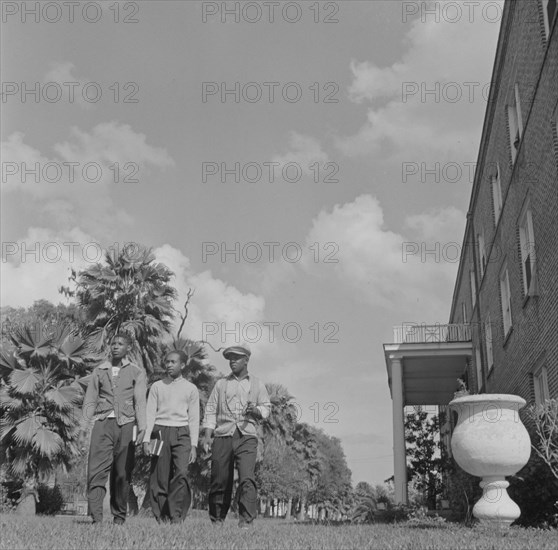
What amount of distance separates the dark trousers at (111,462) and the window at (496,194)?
43.5 feet

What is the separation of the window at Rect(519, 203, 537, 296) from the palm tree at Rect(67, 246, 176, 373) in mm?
13551

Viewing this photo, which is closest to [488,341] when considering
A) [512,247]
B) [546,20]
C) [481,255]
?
[481,255]

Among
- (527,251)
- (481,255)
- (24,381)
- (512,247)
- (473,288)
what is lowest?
(24,381)

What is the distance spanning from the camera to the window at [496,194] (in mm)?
18663

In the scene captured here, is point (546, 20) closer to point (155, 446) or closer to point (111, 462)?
point (155, 446)

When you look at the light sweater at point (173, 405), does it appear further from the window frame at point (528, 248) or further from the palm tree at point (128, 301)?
the palm tree at point (128, 301)

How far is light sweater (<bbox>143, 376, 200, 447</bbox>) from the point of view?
7789mm

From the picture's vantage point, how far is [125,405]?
7.46 metres

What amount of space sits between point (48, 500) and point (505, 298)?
13.4m

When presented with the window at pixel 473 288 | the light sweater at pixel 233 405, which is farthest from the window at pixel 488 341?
the light sweater at pixel 233 405

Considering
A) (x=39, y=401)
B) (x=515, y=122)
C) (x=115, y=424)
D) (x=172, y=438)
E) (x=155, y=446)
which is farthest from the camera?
(x=39, y=401)

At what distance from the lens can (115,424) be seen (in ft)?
24.4

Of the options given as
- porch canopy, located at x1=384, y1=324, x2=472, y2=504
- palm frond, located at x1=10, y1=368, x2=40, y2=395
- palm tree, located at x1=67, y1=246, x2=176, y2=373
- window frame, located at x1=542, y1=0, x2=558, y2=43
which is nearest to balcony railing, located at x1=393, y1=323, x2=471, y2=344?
porch canopy, located at x1=384, y1=324, x2=472, y2=504

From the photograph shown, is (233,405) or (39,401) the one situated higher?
(39,401)
